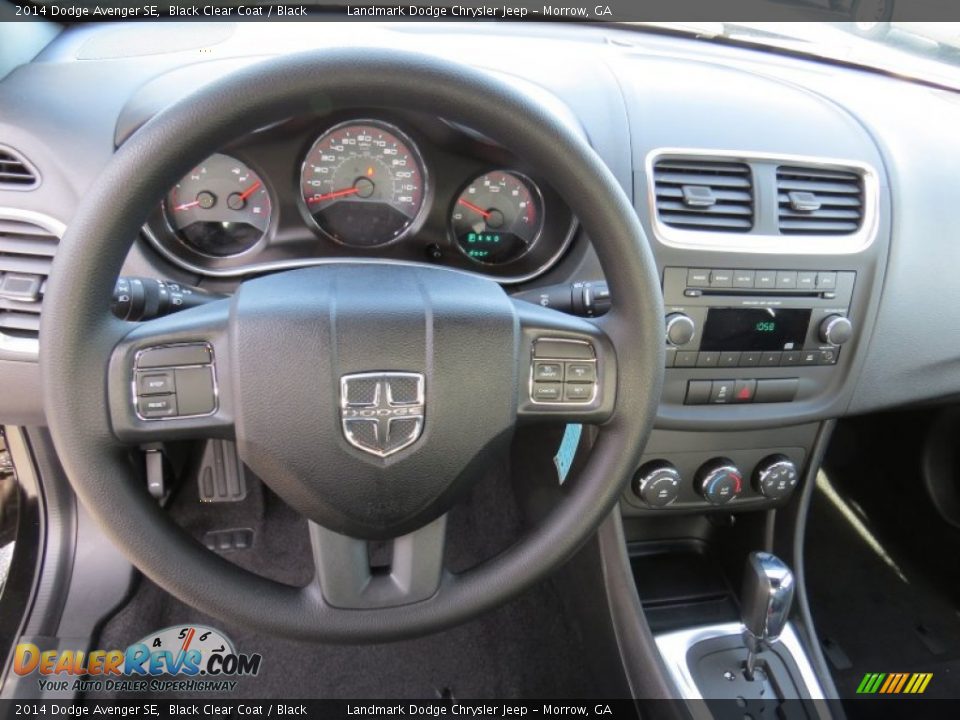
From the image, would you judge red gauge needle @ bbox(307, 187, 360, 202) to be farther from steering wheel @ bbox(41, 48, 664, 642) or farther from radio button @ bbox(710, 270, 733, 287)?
radio button @ bbox(710, 270, 733, 287)

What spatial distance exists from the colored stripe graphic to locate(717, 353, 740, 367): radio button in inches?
36.0

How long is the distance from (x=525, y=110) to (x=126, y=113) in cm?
77

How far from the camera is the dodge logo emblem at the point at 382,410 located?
2.77ft

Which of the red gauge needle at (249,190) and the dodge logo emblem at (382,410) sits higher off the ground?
the red gauge needle at (249,190)

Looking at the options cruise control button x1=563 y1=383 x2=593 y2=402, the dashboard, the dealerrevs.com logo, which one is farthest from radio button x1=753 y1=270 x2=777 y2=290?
the dealerrevs.com logo

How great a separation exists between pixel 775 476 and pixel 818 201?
1.87ft

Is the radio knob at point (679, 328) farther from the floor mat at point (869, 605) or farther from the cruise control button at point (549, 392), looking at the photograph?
the floor mat at point (869, 605)

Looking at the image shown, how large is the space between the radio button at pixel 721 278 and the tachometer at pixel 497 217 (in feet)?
1.07

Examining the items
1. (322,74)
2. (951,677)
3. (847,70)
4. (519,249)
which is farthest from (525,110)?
(951,677)

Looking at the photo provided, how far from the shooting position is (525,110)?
816 mm

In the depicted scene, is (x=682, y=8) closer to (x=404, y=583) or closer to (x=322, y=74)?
(x=322, y=74)

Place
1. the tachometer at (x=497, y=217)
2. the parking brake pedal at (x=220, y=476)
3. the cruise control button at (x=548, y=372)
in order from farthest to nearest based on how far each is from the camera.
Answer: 1. the parking brake pedal at (x=220, y=476)
2. the tachometer at (x=497, y=217)
3. the cruise control button at (x=548, y=372)

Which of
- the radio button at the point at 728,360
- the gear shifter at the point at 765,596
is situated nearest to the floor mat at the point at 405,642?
the gear shifter at the point at 765,596

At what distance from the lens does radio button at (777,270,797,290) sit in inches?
54.6
